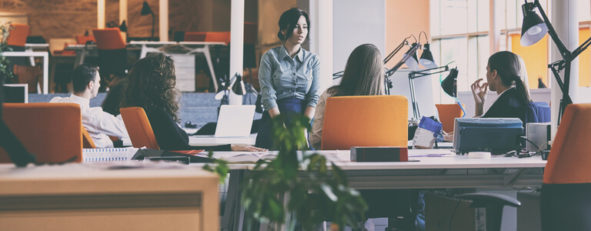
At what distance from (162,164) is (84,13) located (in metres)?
16.0

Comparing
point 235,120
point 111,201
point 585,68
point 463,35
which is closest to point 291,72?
point 235,120

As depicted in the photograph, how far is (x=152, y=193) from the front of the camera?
1189 millimetres

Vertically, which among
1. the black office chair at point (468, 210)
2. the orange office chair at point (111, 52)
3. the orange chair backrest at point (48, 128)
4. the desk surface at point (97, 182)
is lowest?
the black office chair at point (468, 210)

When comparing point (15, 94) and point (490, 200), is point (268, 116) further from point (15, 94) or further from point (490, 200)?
point (15, 94)

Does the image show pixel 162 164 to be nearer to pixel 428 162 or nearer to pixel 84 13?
pixel 428 162

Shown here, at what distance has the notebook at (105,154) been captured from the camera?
2799mm

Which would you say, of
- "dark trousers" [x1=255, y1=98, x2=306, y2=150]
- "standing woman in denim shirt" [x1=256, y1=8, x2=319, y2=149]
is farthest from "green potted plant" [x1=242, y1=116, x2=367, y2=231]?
"standing woman in denim shirt" [x1=256, y1=8, x2=319, y2=149]

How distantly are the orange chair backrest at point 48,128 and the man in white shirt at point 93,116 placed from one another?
202cm

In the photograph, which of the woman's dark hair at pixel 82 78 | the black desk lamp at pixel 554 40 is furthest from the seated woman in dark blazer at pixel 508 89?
the woman's dark hair at pixel 82 78

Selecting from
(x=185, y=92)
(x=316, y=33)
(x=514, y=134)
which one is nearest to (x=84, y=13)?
(x=185, y=92)

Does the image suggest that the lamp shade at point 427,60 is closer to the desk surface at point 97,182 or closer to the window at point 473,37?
the desk surface at point 97,182

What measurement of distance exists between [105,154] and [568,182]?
176 cm

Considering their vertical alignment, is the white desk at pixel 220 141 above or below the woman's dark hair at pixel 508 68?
below

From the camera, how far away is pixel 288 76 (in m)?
4.36
